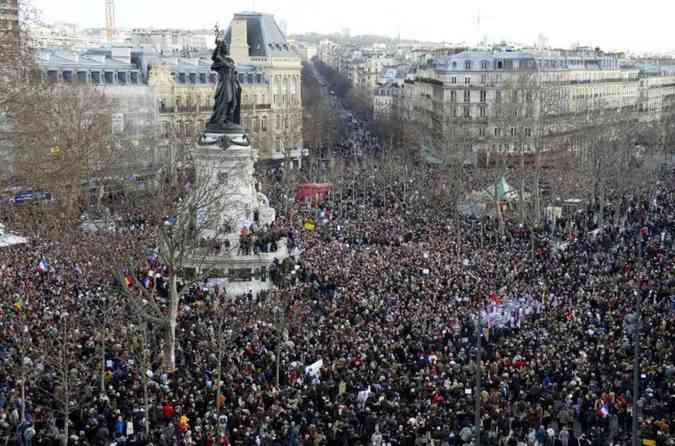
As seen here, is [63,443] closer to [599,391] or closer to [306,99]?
[599,391]

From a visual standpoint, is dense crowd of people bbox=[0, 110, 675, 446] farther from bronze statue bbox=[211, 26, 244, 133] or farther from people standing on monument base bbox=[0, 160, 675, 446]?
bronze statue bbox=[211, 26, 244, 133]

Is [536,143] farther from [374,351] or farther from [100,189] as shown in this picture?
[374,351]

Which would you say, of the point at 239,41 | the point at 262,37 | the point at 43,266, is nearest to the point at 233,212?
the point at 43,266

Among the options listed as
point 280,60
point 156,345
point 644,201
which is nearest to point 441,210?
point 644,201

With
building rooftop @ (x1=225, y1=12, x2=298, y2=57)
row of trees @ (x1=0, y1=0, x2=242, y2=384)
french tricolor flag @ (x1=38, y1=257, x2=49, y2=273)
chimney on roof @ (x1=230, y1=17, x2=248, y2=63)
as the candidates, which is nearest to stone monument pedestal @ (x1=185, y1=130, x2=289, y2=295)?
row of trees @ (x1=0, y1=0, x2=242, y2=384)

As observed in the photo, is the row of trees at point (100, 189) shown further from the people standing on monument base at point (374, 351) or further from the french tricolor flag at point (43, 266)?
the french tricolor flag at point (43, 266)

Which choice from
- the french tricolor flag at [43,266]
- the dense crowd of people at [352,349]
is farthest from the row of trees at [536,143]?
the french tricolor flag at [43,266]
